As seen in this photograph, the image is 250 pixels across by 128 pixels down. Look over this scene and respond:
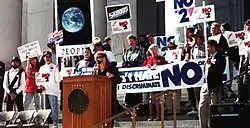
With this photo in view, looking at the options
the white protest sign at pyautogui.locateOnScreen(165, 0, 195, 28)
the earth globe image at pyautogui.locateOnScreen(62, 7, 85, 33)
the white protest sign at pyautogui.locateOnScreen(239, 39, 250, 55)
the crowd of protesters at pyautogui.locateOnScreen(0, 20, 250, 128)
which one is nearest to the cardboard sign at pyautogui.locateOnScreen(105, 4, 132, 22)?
the earth globe image at pyautogui.locateOnScreen(62, 7, 85, 33)

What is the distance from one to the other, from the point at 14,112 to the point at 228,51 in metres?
6.61

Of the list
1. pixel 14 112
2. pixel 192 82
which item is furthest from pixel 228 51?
pixel 14 112

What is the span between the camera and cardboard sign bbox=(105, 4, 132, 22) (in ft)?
54.7

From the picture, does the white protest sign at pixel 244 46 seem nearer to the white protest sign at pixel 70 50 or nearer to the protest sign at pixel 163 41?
the protest sign at pixel 163 41

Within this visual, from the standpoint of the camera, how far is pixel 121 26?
16.8 m

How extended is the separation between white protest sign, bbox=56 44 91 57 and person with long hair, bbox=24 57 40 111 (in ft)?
2.41

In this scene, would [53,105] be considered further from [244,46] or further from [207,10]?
[244,46]

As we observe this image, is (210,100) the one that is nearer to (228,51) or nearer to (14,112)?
(228,51)

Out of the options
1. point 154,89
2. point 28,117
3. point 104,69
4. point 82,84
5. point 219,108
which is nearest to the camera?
point 219,108

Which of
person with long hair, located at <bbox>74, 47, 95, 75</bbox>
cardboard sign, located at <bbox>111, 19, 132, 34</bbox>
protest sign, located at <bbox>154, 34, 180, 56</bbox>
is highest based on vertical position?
cardboard sign, located at <bbox>111, 19, 132, 34</bbox>

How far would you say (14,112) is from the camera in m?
17.0

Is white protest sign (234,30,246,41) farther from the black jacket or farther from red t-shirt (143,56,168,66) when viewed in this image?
the black jacket

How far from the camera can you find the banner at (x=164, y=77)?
14250 mm

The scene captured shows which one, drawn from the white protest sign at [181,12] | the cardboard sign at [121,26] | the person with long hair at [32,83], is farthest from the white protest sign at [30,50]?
the white protest sign at [181,12]
